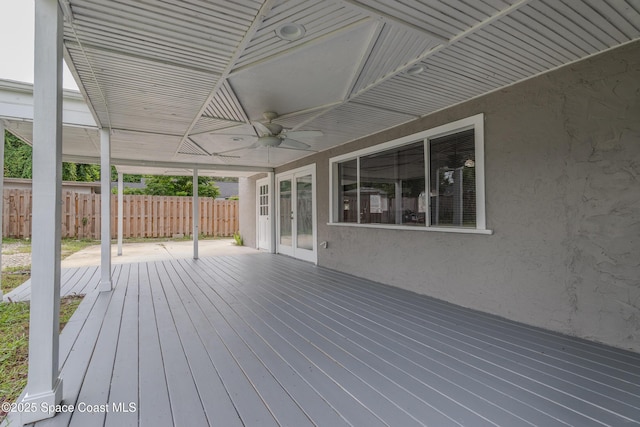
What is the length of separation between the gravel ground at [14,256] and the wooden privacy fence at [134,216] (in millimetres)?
1647

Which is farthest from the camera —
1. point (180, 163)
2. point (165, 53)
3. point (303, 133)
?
point (180, 163)

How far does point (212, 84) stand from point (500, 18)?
258cm

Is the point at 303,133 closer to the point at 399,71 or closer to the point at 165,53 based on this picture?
the point at 399,71

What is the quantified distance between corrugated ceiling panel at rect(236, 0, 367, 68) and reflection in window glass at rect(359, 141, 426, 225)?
2536mm

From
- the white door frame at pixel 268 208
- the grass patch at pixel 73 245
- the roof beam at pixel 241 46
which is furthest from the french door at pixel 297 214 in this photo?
the grass patch at pixel 73 245

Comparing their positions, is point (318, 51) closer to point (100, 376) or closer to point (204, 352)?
point (204, 352)

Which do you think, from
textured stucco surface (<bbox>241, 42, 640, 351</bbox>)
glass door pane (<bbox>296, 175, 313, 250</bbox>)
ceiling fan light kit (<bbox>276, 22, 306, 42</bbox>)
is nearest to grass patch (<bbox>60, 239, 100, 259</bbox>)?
glass door pane (<bbox>296, 175, 313, 250</bbox>)

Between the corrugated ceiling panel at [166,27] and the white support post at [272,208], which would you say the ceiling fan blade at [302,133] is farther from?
the white support post at [272,208]

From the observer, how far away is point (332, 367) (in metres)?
2.32

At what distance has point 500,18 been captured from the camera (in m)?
2.11

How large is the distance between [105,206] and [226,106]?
2.61 m

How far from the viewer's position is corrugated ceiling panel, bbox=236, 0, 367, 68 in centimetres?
200

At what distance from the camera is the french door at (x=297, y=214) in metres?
A: 7.23

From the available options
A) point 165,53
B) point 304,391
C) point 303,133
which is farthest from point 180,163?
point 304,391
